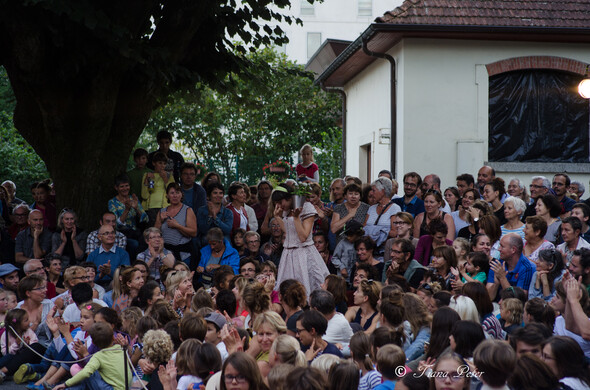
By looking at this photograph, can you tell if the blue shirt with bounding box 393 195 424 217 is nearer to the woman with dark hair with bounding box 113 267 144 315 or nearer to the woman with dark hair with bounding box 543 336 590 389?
the woman with dark hair with bounding box 113 267 144 315

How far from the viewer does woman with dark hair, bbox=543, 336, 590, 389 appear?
222 inches

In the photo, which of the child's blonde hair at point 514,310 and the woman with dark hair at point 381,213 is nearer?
the child's blonde hair at point 514,310

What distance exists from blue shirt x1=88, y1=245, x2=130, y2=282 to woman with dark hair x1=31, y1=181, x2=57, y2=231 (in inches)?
62.8

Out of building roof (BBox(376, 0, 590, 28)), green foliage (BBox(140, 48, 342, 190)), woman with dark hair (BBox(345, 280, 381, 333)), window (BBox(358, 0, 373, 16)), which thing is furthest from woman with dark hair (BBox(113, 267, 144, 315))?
window (BBox(358, 0, 373, 16))

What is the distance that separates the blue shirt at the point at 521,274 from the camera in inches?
348

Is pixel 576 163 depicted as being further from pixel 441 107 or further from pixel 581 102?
pixel 441 107

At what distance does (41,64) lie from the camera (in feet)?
37.1

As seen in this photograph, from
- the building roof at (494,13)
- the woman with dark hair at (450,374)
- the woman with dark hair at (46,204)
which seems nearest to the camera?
the woman with dark hair at (450,374)

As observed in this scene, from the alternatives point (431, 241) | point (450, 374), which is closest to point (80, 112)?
point (431, 241)

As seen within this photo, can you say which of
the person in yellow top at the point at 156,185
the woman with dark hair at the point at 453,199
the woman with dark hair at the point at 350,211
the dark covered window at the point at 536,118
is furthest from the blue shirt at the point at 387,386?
the dark covered window at the point at 536,118

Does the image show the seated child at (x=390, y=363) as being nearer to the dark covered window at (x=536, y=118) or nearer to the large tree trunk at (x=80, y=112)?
the large tree trunk at (x=80, y=112)

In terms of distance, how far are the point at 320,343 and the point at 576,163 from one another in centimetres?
1085

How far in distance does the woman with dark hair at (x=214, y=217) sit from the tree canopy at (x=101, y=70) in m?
1.55

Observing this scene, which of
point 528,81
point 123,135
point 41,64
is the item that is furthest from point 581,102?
point 41,64
